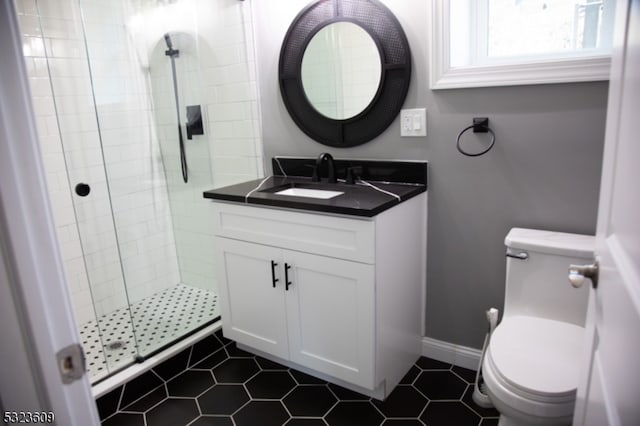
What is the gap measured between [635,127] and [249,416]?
1.75 metres

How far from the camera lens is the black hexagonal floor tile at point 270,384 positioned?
200cm

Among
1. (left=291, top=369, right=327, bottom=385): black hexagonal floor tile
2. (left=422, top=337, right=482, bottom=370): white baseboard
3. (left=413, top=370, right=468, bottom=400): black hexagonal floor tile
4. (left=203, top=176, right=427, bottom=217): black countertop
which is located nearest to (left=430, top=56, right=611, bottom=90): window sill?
(left=203, top=176, right=427, bottom=217): black countertop

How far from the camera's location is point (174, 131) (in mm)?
2721

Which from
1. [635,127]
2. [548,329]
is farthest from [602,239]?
[548,329]

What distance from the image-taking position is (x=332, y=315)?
6.20 ft

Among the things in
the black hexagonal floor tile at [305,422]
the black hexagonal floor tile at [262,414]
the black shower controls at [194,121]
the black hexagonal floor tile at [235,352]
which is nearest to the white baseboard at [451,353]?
the black hexagonal floor tile at [305,422]

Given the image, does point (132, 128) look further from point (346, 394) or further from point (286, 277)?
point (346, 394)

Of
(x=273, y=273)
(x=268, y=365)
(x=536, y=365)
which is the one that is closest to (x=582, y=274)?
(x=536, y=365)

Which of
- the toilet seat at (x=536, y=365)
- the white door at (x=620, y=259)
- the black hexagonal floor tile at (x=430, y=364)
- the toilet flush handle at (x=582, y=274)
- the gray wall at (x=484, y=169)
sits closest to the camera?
the white door at (x=620, y=259)

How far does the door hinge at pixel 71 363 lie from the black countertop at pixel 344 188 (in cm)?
116

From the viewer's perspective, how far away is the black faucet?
2.18 meters

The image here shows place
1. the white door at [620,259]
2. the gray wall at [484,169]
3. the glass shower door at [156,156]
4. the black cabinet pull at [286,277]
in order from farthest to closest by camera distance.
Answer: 1. the glass shower door at [156,156]
2. the black cabinet pull at [286,277]
3. the gray wall at [484,169]
4. the white door at [620,259]

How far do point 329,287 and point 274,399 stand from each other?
1.97ft

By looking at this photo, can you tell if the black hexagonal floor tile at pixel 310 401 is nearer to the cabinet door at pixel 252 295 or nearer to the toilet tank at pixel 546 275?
the cabinet door at pixel 252 295
